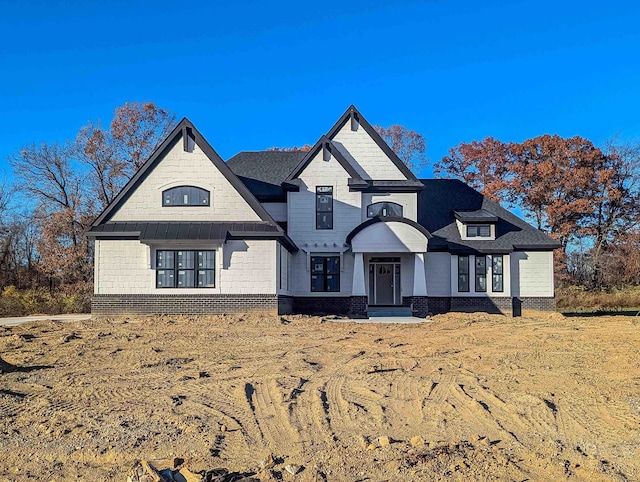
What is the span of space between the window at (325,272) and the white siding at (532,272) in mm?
7939

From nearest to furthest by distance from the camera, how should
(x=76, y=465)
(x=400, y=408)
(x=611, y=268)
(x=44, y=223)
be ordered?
(x=76, y=465) → (x=400, y=408) → (x=44, y=223) → (x=611, y=268)

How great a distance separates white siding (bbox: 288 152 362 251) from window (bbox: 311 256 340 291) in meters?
0.51

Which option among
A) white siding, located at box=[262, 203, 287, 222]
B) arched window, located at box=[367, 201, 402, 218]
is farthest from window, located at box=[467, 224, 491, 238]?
white siding, located at box=[262, 203, 287, 222]

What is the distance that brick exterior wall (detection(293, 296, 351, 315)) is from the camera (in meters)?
25.7

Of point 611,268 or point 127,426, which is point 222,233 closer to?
point 127,426

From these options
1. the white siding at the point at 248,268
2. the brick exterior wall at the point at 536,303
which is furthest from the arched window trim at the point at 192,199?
the brick exterior wall at the point at 536,303

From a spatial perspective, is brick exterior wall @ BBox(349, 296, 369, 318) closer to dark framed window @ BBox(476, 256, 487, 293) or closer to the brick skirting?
the brick skirting

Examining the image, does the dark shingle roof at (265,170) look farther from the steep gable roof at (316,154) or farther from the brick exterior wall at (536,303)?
the brick exterior wall at (536,303)

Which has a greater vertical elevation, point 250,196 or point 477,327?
point 250,196

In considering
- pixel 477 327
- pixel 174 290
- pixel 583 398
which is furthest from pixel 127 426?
pixel 174 290

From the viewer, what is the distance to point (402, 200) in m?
26.3

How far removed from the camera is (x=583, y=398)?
8.55 m

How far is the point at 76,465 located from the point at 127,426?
125 cm

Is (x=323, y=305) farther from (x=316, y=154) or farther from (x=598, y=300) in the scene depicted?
(x=598, y=300)
